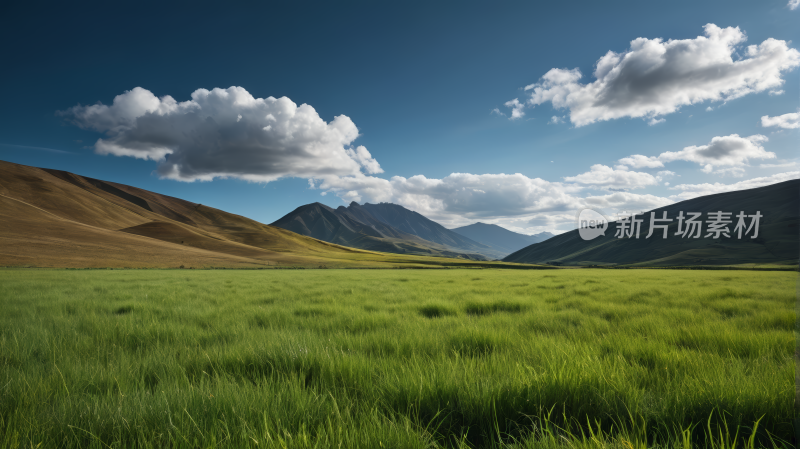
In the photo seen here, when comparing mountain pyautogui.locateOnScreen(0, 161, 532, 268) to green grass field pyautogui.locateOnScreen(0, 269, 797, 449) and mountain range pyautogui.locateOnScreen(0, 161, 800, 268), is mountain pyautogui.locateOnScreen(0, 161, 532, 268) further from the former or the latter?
green grass field pyautogui.locateOnScreen(0, 269, 797, 449)

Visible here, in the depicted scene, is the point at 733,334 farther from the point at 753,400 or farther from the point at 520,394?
the point at 520,394

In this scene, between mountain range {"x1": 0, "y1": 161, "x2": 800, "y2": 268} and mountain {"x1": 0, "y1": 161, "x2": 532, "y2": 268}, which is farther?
mountain range {"x1": 0, "y1": 161, "x2": 800, "y2": 268}

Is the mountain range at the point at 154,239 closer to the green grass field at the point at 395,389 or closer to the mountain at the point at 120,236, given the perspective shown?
the mountain at the point at 120,236

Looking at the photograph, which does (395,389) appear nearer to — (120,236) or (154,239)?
(120,236)

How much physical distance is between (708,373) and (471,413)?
80.7 inches

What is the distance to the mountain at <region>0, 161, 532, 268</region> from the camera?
4981 centimetres

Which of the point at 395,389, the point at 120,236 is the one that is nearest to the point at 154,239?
the point at 120,236

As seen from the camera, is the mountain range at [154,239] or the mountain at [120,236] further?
the mountain range at [154,239]

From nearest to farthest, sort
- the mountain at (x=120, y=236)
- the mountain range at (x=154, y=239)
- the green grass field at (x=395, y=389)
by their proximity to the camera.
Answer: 1. the green grass field at (x=395, y=389)
2. the mountain at (x=120, y=236)
3. the mountain range at (x=154, y=239)

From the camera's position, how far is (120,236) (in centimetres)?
6962

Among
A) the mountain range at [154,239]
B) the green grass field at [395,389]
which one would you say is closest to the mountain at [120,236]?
the mountain range at [154,239]

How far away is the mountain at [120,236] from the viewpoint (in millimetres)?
49812

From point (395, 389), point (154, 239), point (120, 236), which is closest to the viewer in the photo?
point (395, 389)

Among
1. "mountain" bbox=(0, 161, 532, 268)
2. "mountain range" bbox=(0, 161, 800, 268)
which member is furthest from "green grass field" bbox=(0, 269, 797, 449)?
"mountain" bbox=(0, 161, 532, 268)
